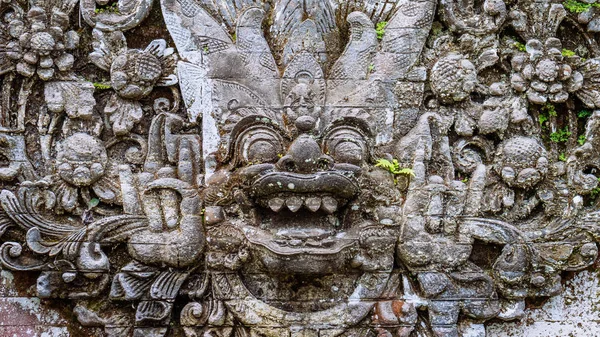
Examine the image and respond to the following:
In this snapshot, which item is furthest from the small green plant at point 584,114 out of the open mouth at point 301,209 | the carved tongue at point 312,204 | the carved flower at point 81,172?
the carved flower at point 81,172

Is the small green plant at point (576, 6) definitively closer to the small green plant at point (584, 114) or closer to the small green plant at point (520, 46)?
the small green plant at point (520, 46)

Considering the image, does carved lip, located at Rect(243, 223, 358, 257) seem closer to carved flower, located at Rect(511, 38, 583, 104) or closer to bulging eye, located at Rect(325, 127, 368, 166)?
bulging eye, located at Rect(325, 127, 368, 166)

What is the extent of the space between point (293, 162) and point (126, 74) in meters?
1.19

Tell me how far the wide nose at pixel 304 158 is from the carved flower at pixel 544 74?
1383 mm

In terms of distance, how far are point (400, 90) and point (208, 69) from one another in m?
Answer: 1.19

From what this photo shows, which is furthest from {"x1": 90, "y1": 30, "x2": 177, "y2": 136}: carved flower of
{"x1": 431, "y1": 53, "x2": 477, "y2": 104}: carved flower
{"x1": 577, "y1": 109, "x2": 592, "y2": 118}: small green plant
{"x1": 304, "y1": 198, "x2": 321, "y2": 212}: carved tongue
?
{"x1": 577, "y1": 109, "x2": 592, "y2": 118}: small green plant

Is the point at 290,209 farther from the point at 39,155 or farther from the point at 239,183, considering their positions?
the point at 39,155

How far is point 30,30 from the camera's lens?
15.7 feet

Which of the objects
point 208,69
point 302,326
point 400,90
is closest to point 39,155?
point 208,69

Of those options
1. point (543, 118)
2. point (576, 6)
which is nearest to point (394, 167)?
point (543, 118)

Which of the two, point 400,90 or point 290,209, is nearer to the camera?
point 290,209

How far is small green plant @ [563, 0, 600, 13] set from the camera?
505 cm

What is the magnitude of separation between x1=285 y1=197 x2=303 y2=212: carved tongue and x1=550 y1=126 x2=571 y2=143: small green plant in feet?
5.64

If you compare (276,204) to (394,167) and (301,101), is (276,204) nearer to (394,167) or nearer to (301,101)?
(301,101)
